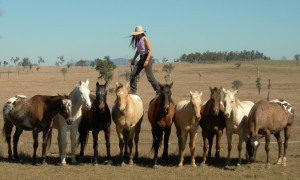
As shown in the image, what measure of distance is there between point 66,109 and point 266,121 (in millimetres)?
5600

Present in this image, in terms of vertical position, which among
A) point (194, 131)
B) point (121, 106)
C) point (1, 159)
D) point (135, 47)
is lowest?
point (1, 159)

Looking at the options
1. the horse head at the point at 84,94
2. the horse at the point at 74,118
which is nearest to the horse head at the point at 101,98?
the horse head at the point at 84,94

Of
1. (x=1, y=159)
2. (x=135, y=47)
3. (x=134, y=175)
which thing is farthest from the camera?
(x=135, y=47)

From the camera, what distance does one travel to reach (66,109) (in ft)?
31.2

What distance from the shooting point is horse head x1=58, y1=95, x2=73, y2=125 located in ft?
31.1

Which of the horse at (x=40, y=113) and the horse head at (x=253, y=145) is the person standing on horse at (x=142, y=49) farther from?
the horse head at (x=253, y=145)

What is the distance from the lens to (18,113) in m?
10.2

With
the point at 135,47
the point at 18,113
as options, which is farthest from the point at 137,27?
the point at 18,113

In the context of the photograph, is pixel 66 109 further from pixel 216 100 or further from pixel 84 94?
pixel 216 100

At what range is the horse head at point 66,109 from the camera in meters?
9.47

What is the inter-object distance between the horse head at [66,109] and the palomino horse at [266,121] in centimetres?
490

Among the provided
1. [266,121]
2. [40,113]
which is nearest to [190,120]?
[266,121]

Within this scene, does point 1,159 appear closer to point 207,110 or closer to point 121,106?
point 121,106

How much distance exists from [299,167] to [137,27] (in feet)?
21.3
